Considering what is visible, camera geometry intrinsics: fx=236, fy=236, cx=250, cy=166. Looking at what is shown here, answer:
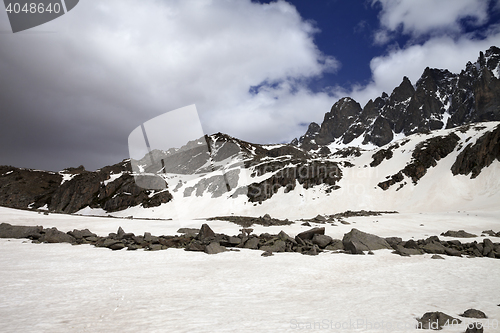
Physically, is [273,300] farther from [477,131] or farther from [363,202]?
[477,131]

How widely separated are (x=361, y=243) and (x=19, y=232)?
886 inches

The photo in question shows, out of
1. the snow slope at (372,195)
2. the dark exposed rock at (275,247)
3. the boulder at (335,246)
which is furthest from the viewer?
the snow slope at (372,195)

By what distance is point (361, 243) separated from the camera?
14.7 meters

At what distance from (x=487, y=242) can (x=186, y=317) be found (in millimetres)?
18304

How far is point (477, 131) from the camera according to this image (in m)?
63.3

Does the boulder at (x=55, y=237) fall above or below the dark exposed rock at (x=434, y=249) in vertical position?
above

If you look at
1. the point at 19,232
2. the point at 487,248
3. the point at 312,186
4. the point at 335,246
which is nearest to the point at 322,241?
the point at 335,246

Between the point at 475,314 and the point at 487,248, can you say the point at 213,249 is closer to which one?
the point at 475,314

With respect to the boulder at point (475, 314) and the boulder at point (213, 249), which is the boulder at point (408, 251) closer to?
the boulder at point (475, 314)

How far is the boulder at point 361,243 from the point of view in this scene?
544 inches

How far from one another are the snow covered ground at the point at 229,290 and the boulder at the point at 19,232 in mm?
2778

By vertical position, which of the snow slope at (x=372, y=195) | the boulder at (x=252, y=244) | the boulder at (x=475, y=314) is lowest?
the boulder at (x=252, y=244)

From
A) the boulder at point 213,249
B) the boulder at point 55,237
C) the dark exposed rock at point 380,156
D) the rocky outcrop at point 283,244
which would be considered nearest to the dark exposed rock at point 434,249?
the rocky outcrop at point 283,244

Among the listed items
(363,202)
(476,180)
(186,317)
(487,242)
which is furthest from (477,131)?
(186,317)
